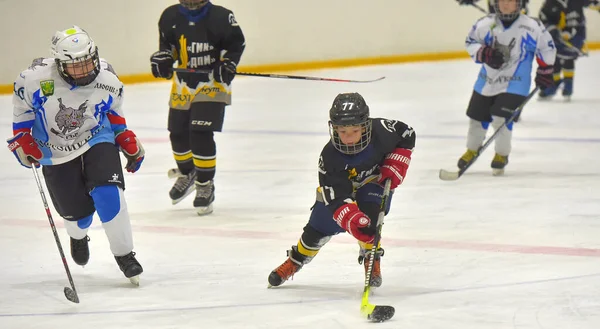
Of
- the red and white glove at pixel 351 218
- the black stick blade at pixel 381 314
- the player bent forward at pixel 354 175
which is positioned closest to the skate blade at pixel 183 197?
the player bent forward at pixel 354 175

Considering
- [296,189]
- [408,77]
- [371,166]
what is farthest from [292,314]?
[408,77]

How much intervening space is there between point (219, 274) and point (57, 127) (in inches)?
31.0

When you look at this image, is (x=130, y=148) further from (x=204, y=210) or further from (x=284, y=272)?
(x=204, y=210)

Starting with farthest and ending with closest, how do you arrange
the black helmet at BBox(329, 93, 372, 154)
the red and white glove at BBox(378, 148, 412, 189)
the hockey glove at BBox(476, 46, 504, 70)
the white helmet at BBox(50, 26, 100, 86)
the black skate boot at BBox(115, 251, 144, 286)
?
1. the hockey glove at BBox(476, 46, 504, 70)
2. the black skate boot at BBox(115, 251, 144, 286)
3. the white helmet at BBox(50, 26, 100, 86)
4. the red and white glove at BBox(378, 148, 412, 189)
5. the black helmet at BBox(329, 93, 372, 154)

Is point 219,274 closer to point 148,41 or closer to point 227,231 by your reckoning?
point 227,231

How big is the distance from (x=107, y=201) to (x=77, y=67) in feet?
1.53

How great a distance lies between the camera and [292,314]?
3215 mm

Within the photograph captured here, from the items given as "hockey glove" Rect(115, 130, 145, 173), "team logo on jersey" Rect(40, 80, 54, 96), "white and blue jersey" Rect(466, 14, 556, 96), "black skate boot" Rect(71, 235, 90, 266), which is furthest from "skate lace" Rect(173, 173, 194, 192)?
"white and blue jersey" Rect(466, 14, 556, 96)

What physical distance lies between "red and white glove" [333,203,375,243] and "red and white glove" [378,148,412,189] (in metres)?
0.19

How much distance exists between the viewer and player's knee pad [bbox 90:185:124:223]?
3512 mm

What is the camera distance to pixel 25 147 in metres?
3.50

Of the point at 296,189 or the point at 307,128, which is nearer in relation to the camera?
the point at 296,189

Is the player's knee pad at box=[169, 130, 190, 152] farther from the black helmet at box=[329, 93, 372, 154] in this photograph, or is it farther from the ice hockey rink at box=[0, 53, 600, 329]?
the black helmet at box=[329, 93, 372, 154]

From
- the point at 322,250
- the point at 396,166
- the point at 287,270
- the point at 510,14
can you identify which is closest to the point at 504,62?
the point at 510,14
